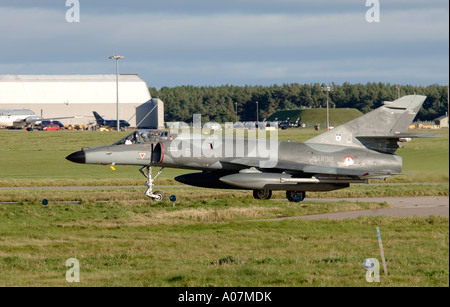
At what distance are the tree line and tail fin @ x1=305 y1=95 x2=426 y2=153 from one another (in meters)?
104

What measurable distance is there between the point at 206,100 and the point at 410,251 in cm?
14921

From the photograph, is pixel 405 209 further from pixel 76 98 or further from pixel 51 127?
pixel 76 98

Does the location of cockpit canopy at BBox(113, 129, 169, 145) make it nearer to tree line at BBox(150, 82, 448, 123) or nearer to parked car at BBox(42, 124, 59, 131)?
parked car at BBox(42, 124, 59, 131)

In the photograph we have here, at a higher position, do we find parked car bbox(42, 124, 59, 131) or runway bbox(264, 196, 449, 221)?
parked car bbox(42, 124, 59, 131)

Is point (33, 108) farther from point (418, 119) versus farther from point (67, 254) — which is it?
point (67, 254)

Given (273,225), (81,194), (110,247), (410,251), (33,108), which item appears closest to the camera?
(410,251)

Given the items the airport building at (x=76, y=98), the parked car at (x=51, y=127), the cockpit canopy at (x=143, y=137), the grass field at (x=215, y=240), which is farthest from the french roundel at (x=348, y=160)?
the airport building at (x=76, y=98)

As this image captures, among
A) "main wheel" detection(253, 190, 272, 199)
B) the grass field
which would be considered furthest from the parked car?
"main wheel" detection(253, 190, 272, 199)

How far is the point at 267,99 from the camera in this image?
15812 centimetres

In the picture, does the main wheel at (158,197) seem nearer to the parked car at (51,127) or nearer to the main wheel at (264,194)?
the main wheel at (264,194)

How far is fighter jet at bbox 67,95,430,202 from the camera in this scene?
30.3m

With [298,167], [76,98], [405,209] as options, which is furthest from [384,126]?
[76,98]

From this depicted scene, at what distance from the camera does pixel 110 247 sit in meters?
18.8
